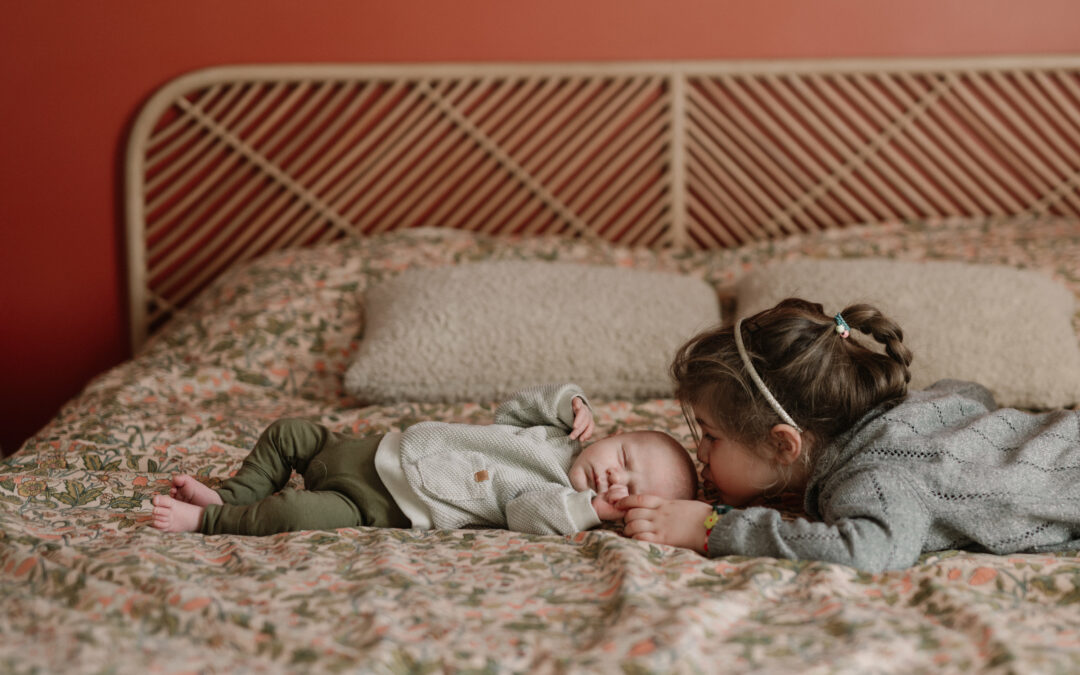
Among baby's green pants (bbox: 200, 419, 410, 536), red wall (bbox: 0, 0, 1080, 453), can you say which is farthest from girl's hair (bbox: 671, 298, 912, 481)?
red wall (bbox: 0, 0, 1080, 453)

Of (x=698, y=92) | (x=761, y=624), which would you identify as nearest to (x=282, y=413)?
(x=761, y=624)

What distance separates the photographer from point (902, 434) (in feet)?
4.10

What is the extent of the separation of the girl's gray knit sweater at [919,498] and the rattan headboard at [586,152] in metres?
1.36

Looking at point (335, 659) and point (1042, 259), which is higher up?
point (1042, 259)

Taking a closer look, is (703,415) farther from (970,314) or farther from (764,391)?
(970,314)

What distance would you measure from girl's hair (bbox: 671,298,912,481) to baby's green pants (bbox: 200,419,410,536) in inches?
18.5

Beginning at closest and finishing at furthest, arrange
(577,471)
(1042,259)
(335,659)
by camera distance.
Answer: (335,659) < (577,471) < (1042,259)

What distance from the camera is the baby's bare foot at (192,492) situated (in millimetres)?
1345

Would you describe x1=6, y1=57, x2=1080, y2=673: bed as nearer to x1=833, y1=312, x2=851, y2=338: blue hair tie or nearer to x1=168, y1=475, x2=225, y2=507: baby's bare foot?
x1=168, y1=475, x2=225, y2=507: baby's bare foot

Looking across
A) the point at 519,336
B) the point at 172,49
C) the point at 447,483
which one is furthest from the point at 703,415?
the point at 172,49

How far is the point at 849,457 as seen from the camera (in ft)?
4.11

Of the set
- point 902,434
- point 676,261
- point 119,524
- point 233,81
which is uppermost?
point 233,81

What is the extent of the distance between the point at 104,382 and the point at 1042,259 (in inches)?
78.3

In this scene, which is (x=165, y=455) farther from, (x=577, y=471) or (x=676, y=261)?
(x=676, y=261)
